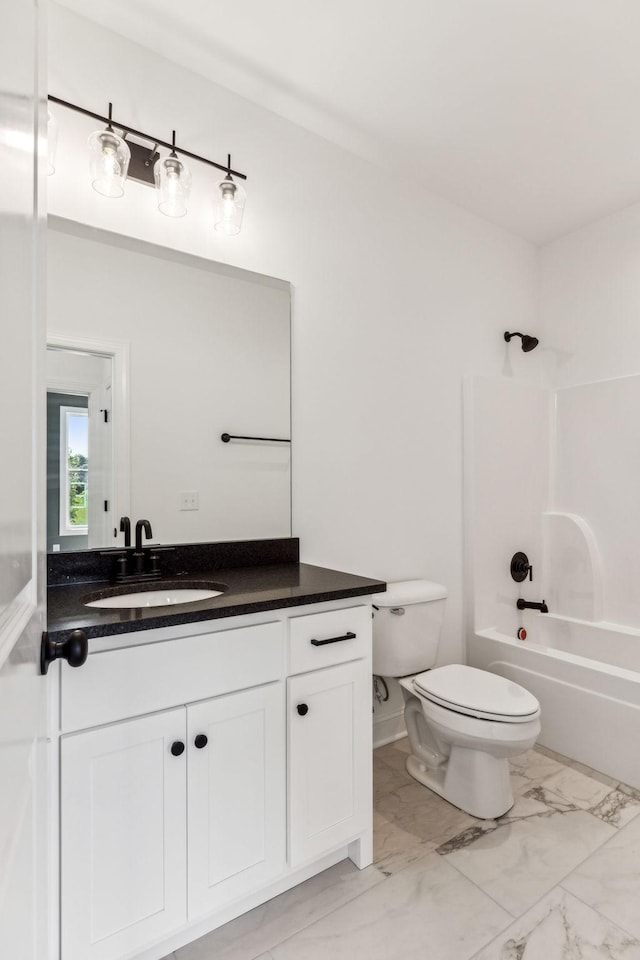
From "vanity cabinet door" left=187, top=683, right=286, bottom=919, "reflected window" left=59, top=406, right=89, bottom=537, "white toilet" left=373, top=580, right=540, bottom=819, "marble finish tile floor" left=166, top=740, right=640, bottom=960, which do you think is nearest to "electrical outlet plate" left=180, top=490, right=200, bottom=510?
"reflected window" left=59, top=406, right=89, bottom=537

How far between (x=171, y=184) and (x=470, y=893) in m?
2.41

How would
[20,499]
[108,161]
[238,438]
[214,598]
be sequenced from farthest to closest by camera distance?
1. [238,438]
2. [108,161]
3. [214,598]
4. [20,499]

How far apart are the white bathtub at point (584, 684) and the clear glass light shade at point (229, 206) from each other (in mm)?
2198

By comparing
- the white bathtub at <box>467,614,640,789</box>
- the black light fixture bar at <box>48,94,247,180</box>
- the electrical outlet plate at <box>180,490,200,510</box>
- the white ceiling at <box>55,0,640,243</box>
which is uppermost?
the white ceiling at <box>55,0,640,243</box>

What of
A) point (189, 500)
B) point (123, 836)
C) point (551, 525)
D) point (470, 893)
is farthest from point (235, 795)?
point (551, 525)

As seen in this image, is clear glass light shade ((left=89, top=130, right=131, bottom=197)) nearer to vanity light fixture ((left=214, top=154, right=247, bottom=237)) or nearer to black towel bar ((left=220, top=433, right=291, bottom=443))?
vanity light fixture ((left=214, top=154, right=247, bottom=237))

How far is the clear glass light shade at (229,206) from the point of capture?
1793mm

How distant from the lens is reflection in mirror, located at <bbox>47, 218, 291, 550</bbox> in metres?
1.56

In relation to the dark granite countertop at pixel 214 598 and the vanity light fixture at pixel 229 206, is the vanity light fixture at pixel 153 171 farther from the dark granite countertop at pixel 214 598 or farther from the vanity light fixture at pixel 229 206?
the dark granite countertop at pixel 214 598

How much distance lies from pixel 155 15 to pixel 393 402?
64.0 inches

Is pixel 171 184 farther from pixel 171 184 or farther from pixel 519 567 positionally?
pixel 519 567

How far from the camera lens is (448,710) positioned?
1784mm

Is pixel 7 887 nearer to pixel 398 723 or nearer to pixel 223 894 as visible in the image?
pixel 223 894

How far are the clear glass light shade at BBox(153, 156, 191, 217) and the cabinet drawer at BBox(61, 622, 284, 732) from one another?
1403 mm
